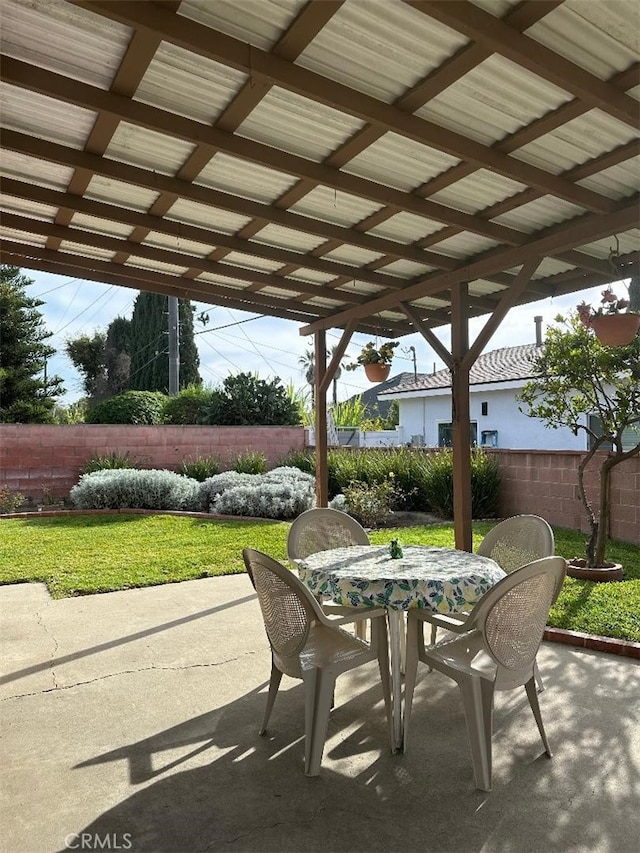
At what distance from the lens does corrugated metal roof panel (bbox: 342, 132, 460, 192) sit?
3.68 m

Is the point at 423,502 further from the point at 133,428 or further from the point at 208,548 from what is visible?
the point at 133,428

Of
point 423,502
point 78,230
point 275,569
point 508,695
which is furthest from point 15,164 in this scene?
point 423,502

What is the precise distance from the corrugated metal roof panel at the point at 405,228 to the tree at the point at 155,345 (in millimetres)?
23998

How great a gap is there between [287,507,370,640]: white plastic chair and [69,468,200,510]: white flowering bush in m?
6.59

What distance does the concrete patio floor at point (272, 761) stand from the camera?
2174 mm

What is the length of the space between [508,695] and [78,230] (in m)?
5.04

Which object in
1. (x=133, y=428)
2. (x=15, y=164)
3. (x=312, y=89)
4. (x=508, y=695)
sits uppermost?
(x=15, y=164)

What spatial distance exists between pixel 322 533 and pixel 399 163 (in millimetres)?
2519

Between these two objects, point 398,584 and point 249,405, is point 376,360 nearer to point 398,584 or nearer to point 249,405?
point 398,584

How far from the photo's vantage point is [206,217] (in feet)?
16.5

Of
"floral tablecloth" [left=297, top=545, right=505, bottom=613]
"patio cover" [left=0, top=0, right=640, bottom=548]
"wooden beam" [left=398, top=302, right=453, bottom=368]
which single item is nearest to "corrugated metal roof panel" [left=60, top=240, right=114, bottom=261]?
"patio cover" [left=0, top=0, right=640, bottom=548]

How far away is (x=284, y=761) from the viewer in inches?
105

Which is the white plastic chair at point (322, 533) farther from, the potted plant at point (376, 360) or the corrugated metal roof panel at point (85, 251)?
the corrugated metal roof panel at point (85, 251)

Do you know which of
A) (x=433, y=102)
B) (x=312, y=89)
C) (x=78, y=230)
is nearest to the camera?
(x=312, y=89)
